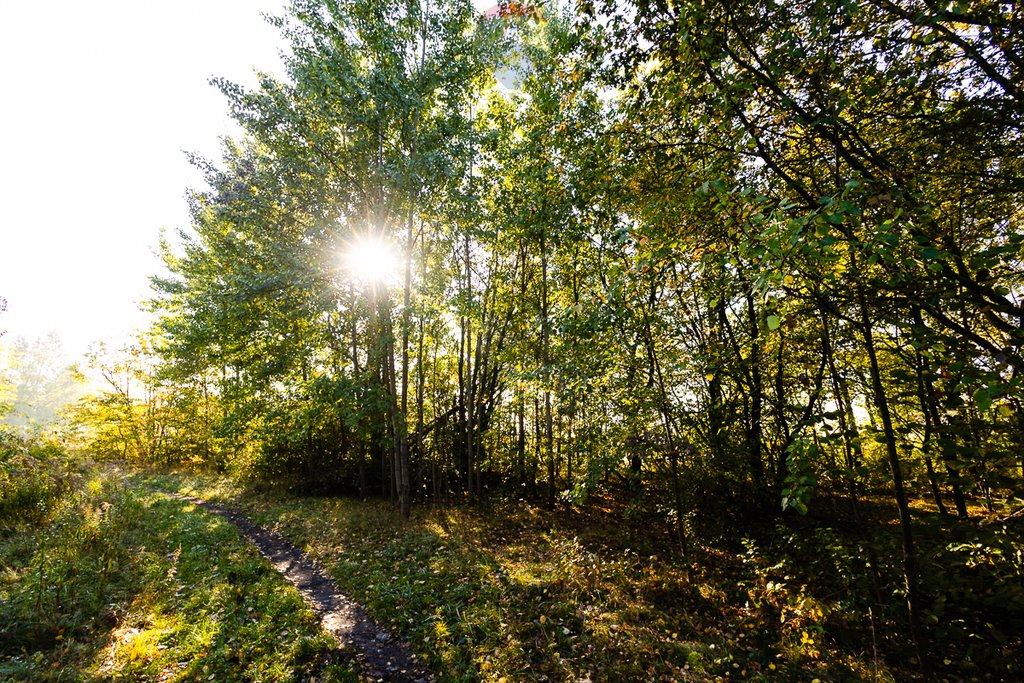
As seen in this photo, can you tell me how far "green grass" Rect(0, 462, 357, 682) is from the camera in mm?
5453

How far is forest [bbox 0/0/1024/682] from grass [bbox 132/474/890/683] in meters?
0.07

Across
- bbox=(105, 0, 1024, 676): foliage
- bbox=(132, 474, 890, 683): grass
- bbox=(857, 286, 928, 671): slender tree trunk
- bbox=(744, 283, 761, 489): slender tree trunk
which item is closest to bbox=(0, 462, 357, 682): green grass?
bbox=(132, 474, 890, 683): grass

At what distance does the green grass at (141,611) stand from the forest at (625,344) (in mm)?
99

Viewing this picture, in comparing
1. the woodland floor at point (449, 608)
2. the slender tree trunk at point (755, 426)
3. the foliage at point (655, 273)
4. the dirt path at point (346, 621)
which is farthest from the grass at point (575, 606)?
the slender tree trunk at point (755, 426)

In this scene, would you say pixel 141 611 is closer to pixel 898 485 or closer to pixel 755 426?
pixel 898 485

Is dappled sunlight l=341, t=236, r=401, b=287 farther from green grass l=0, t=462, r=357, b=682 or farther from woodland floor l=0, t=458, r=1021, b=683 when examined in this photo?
green grass l=0, t=462, r=357, b=682

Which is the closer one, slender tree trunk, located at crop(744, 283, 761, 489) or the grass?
the grass

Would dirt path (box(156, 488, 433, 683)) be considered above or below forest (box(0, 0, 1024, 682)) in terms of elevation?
below

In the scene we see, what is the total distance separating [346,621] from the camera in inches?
279

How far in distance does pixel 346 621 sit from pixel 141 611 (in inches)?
133

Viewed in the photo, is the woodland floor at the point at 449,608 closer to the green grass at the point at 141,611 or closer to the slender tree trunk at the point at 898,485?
the green grass at the point at 141,611

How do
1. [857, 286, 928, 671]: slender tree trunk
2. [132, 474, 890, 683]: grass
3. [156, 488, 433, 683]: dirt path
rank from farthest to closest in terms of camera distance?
[156, 488, 433, 683]: dirt path, [132, 474, 890, 683]: grass, [857, 286, 928, 671]: slender tree trunk

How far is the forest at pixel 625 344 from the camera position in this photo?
3688 mm

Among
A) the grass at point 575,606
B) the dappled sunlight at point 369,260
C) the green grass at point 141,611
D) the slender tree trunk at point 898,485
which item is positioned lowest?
the grass at point 575,606
